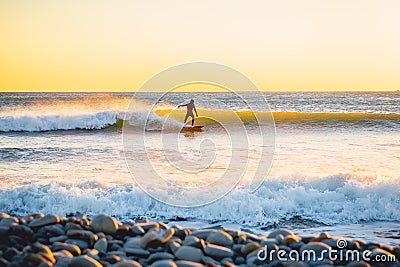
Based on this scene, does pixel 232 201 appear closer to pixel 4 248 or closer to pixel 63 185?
pixel 63 185

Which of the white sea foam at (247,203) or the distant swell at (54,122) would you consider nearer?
the white sea foam at (247,203)

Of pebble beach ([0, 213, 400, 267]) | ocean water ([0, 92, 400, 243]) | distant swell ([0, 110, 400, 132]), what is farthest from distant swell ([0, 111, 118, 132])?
pebble beach ([0, 213, 400, 267])

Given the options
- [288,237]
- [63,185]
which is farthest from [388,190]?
[63,185]

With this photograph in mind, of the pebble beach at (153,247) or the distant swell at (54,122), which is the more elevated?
the distant swell at (54,122)

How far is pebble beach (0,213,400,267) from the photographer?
3.67 metres

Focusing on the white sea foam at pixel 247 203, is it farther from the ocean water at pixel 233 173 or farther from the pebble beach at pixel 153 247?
the pebble beach at pixel 153 247

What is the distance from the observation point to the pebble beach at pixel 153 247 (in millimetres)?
3674

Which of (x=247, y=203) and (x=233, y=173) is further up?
(x=233, y=173)

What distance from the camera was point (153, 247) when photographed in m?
4.06

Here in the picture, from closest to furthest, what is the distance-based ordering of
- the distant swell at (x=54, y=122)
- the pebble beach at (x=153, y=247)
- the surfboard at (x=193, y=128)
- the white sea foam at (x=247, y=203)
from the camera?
the pebble beach at (x=153, y=247) < the white sea foam at (x=247, y=203) < the surfboard at (x=193, y=128) < the distant swell at (x=54, y=122)

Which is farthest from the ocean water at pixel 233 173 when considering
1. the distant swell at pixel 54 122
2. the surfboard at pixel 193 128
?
the distant swell at pixel 54 122

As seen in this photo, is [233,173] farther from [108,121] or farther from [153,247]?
[108,121]

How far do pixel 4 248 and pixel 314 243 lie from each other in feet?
8.45

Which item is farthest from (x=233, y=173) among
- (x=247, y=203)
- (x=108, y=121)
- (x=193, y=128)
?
(x=108, y=121)
